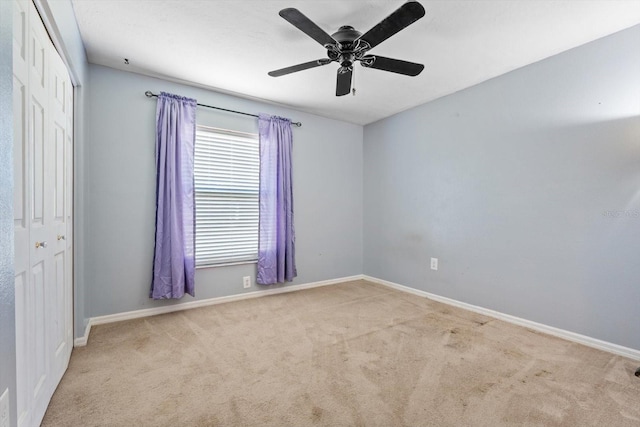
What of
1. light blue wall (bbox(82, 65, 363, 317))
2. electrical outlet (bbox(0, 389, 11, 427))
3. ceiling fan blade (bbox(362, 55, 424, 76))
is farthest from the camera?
light blue wall (bbox(82, 65, 363, 317))

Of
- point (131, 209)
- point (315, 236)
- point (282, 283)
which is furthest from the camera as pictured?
point (315, 236)

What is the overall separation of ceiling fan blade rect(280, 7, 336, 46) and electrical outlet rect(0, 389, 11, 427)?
6.37ft

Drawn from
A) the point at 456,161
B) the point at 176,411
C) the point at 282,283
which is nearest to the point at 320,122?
the point at 456,161

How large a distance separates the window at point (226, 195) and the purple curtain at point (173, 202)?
0.52ft

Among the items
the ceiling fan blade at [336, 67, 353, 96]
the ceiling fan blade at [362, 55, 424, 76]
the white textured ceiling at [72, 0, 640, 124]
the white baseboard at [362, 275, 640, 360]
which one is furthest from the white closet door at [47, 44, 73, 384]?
the white baseboard at [362, 275, 640, 360]

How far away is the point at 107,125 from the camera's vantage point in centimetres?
270

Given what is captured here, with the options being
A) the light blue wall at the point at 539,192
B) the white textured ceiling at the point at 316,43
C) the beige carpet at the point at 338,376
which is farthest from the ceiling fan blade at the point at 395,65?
the beige carpet at the point at 338,376

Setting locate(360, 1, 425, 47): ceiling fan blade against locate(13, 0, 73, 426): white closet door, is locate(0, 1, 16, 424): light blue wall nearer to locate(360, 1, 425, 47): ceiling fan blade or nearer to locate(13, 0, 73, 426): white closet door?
locate(13, 0, 73, 426): white closet door

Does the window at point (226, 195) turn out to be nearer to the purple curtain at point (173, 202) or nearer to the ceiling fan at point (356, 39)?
the purple curtain at point (173, 202)

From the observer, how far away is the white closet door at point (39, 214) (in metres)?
1.17

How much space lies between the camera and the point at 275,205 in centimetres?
353

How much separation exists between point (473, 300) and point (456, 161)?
4.99ft

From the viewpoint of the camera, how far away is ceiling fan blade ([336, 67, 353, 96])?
2195mm

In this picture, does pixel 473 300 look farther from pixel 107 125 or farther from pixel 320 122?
pixel 107 125
